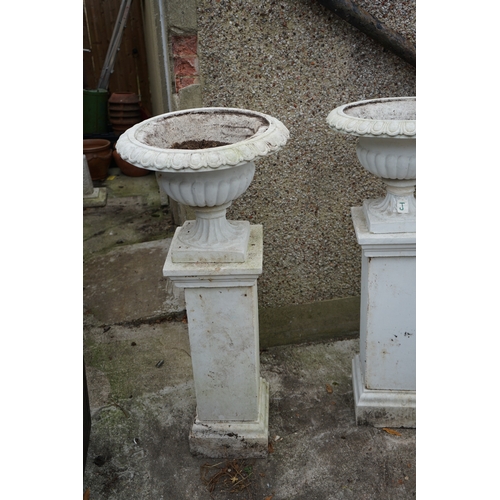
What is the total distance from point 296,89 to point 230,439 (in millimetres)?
1768

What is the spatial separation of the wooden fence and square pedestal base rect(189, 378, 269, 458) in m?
5.63

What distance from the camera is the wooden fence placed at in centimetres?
734

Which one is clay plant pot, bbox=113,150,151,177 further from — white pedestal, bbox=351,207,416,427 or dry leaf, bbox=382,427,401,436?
dry leaf, bbox=382,427,401,436

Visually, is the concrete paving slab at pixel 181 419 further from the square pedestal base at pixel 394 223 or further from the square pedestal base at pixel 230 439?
the square pedestal base at pixel 394 223

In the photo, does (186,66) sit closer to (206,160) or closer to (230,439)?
(206,160)

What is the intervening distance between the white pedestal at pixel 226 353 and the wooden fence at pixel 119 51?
5549mm

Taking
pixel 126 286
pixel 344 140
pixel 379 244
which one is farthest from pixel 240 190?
pixel 126 286

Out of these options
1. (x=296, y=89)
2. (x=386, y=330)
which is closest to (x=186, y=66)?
(x=296, y=89)

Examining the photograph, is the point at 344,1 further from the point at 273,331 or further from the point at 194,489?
the point at 194,489

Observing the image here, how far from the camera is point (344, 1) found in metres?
2.47

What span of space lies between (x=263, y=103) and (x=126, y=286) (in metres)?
1.85

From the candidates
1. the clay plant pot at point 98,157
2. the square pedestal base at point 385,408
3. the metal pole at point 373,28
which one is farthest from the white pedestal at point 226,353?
the clay plant pot at point 98,157

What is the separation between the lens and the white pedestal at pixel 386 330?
2.38 m

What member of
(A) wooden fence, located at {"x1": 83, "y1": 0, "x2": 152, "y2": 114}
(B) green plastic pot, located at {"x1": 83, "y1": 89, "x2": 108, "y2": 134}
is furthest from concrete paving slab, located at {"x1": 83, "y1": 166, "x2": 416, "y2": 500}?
(A) wooden fence, located at {"x1": 83, "y1": 0, "x2": 152, "y2": 114}
